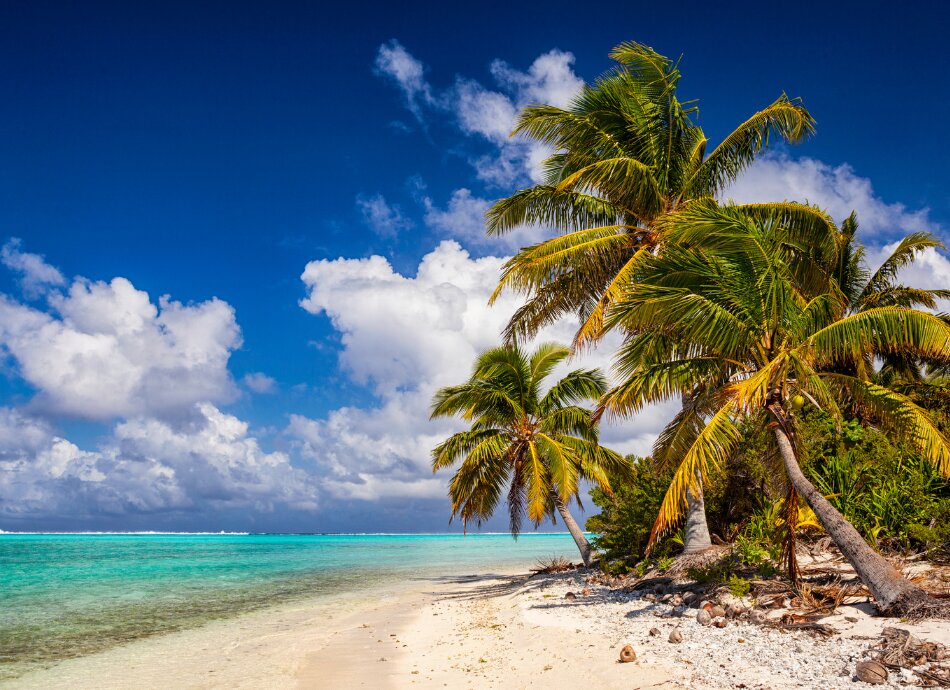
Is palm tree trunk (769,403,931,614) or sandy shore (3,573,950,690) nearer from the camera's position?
sandy shore (3,573,950,690)

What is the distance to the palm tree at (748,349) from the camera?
7.37 meters

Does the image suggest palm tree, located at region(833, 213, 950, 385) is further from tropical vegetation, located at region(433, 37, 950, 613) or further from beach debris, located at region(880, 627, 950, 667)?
beach debris, located at region(880, 627, 950, 667)

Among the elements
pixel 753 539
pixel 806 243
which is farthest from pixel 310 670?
pixel 806 243

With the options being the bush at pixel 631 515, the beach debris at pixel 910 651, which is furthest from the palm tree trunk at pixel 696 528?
the beach debris at pixel 910 651

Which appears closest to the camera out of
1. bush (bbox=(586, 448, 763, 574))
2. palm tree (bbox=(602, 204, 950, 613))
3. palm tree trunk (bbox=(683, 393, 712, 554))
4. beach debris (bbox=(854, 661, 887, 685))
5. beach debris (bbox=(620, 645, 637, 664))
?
beach debris (bbox=(854, 661, 887, 685))

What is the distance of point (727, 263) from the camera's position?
8.61 meters

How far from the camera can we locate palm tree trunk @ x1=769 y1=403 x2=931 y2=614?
6445 millimetres

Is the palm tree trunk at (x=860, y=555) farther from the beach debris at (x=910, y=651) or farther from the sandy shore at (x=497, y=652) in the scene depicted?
the beach debris at (x=910, y=651)

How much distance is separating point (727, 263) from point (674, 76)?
275 inches

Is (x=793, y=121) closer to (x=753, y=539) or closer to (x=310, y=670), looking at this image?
(x=753, y=539)

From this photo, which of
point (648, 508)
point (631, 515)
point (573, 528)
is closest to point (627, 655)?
point (648, 508)

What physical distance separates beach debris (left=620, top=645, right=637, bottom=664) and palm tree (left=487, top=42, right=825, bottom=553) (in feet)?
18.4

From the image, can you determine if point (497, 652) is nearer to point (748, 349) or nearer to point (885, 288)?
point (748, 349)

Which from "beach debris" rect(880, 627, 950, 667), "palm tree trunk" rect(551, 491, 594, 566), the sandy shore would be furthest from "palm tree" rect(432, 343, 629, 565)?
"beach debris" rect(880, 627, 950, 667)
